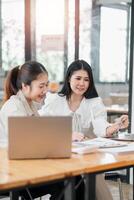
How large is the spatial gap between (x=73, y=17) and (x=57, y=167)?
3112mm

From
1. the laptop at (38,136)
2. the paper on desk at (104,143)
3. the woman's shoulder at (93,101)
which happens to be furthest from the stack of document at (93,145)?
the woman's shoulder at (93,101)

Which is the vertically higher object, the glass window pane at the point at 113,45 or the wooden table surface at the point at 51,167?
the glass window pane at the point at 113,45

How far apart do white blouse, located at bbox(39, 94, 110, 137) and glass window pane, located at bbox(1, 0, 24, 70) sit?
170 centimetres

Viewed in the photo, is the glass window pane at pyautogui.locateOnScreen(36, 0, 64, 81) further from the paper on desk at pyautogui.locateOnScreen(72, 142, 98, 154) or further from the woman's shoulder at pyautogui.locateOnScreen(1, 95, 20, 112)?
the paper on desk at pyautogui.locateOnScreen(72, 142, 98, 154)

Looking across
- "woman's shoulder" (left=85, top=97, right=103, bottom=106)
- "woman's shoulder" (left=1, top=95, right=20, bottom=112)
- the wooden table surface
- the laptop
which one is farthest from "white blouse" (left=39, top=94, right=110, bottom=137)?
the laptop

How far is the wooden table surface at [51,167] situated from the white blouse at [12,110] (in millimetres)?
212

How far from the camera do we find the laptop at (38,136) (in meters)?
1.80

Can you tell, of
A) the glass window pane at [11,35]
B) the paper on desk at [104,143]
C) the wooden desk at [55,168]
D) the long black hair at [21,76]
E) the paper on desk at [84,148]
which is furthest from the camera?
the glass window pane at [11,35]

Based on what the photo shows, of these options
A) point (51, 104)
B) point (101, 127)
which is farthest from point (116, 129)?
point (51, 104)

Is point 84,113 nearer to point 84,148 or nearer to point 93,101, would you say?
point 93,101

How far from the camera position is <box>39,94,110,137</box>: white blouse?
281cm

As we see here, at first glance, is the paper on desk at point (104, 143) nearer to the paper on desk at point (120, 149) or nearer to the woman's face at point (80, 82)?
the paper on desk at point (120, 149)

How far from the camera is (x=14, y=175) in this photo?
1603 mm

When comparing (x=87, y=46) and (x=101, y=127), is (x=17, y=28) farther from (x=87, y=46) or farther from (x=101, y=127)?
(x=101, y=127)
